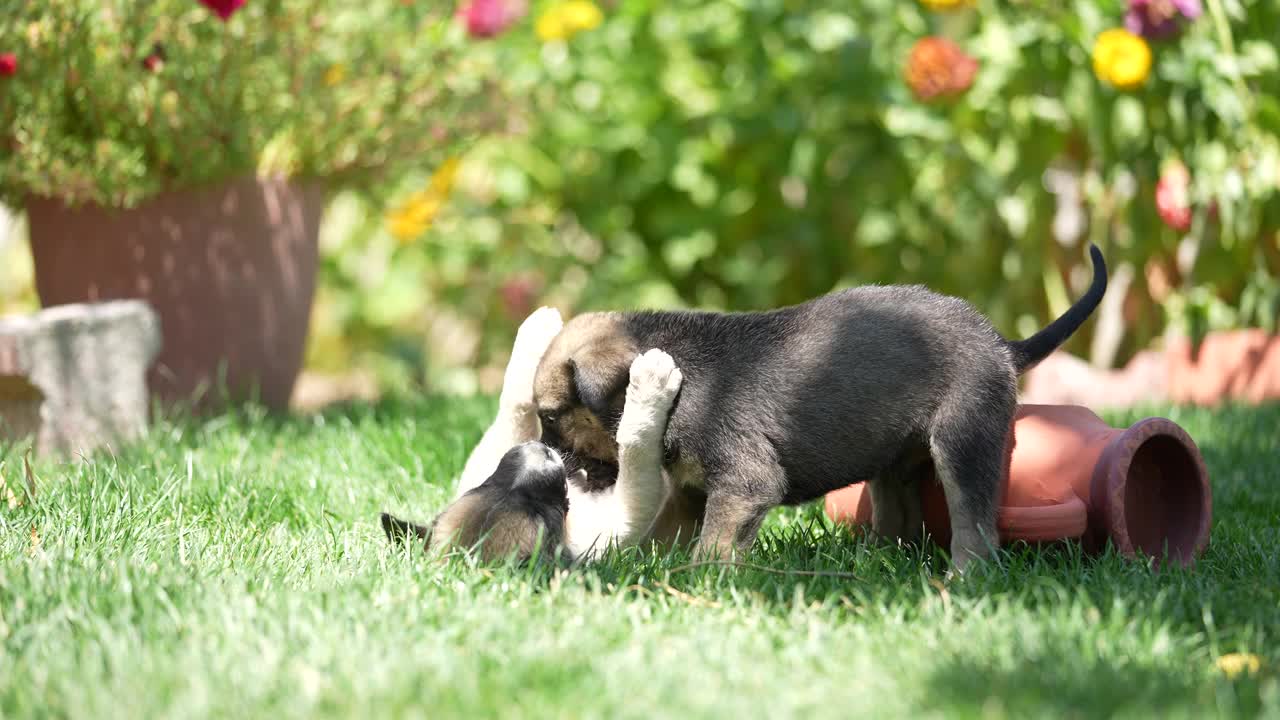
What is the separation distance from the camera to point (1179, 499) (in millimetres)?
3170

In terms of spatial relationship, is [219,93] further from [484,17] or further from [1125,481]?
[1125,481]

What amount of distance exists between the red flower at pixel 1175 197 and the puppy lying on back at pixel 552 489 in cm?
361

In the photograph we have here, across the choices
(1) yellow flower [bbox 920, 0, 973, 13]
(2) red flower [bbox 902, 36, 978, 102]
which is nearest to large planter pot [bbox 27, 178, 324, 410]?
(2) red flower [bbox 902, 36, 978, 102]

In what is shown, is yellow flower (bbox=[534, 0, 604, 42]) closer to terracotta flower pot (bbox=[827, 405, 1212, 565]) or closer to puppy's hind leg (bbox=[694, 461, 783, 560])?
terracotta flower pot (bbox=[827, 405, 1212, 565])

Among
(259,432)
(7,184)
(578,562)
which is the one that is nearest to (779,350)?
(578,562)

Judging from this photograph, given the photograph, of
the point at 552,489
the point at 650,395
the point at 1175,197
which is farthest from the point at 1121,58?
the point at 552,489

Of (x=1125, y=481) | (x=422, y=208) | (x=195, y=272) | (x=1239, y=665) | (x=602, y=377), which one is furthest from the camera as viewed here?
(x=422, y=208)

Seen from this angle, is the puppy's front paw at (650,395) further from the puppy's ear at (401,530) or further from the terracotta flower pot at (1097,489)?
the terracotta flower pot at (1097,489)

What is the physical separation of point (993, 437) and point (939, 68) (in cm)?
335

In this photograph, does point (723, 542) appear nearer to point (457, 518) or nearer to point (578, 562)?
point (578, 562)

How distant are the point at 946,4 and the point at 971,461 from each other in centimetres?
354

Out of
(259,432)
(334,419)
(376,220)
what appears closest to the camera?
(259,432)

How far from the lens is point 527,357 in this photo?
128 inches

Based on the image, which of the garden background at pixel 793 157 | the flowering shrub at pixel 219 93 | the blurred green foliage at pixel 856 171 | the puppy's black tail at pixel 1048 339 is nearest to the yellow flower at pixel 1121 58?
the garden background at pixel 793 157
